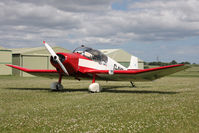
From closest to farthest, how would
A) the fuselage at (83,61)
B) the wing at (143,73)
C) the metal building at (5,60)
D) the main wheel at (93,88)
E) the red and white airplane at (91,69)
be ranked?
the wing at (143,73)
the red and white airplane at (91,69)
the fuselage at (83,61)
the main wheel at (93,88)
the metal building at (5,60)

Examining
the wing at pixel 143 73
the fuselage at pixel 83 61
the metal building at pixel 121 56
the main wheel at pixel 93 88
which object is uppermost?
the metal building at pixel 121 56

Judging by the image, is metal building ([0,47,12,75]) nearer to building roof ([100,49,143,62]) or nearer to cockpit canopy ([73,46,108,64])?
building roof ([100,49,143,62])

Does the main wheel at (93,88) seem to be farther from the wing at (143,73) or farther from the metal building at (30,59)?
the metal building at (30,59)

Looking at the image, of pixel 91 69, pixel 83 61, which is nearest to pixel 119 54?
pixel 91 69

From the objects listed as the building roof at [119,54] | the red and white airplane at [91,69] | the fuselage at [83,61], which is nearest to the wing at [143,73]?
the red and white airplane at [91,69]

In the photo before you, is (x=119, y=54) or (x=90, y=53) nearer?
(x=90, y=53)

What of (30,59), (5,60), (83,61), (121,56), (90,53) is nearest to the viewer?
(83,61)

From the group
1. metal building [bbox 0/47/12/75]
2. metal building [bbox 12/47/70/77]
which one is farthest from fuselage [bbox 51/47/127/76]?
metal building [bbox 0/47/12/75]

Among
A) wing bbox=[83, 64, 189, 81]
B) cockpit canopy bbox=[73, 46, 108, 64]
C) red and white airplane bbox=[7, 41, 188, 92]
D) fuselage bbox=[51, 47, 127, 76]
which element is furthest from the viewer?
cockpit canopy bbox=[73, 46, 108, 64]

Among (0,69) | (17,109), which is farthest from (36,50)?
(17,109)

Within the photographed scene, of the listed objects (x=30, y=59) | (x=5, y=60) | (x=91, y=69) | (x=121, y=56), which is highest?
(x=121, y=56)

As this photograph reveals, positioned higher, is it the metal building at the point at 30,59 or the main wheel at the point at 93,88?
the metal building at the point at 30,59

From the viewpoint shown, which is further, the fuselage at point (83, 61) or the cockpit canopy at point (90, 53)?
the cockpit canopy at point (90, 53)

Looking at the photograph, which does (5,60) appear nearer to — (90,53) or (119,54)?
(119,54)
